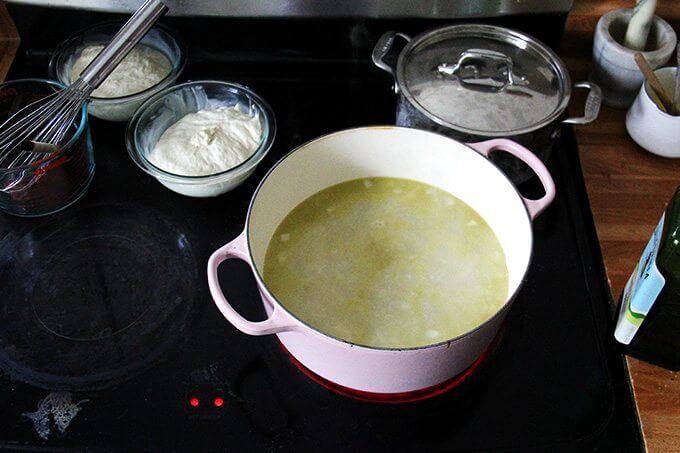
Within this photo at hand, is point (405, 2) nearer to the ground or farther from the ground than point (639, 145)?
farther from the ground

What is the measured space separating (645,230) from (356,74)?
44 centimetres

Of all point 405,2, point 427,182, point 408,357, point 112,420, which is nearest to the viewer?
point 408,357

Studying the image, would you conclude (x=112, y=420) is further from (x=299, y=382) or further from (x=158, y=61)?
(x=158, y=61)

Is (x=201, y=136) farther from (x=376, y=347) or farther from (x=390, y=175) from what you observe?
(x=376, y=347)

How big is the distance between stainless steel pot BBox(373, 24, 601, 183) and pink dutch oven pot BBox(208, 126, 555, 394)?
4 centimetres

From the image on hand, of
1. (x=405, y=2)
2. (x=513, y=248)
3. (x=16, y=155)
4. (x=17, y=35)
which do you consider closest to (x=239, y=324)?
(x=513, y=248)

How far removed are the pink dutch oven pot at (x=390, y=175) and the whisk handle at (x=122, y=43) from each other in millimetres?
267

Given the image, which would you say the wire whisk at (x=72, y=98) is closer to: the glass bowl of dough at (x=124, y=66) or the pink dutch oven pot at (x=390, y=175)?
the glass bowl of dough at (x=124, y=66)

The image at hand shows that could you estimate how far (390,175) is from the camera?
83cm

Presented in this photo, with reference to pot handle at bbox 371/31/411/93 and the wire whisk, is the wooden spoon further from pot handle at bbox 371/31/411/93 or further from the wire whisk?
the wire whisk

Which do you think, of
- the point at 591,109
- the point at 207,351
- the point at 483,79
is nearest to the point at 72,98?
the point at 207,351

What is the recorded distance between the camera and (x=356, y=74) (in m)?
1.02

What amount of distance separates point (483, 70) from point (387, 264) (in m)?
0.27

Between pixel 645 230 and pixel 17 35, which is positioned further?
pixel 17 35
